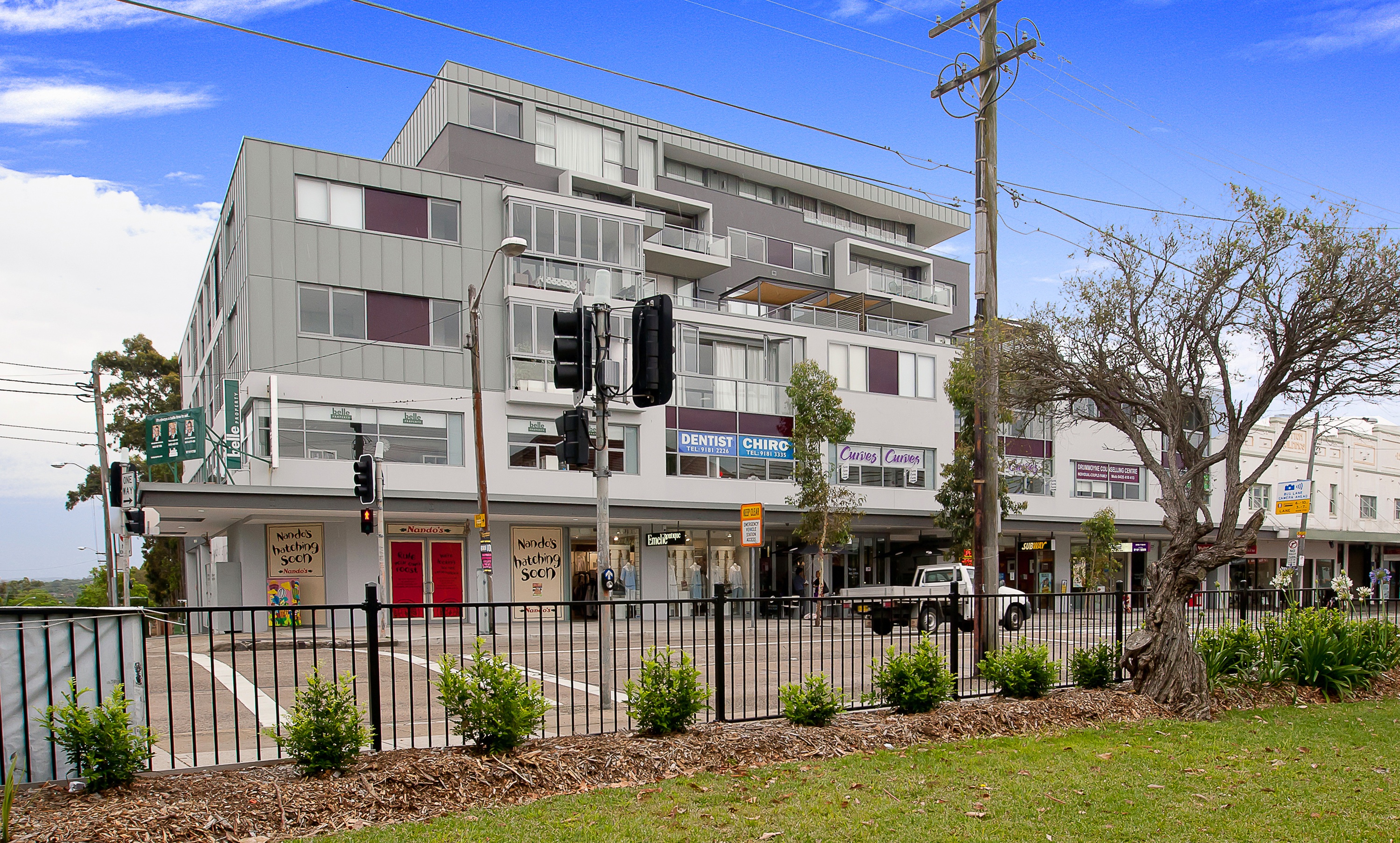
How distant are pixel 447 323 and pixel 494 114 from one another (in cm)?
921

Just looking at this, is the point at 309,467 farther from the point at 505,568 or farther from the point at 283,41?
the point at 283,41

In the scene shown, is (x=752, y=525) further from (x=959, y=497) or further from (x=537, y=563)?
(x=959, y=497)

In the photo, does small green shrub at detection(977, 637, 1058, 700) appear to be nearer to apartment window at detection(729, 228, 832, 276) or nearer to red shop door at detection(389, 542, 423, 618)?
red shop door at detection(389, 542, 423, 618)

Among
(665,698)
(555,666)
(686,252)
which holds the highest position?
(686,252)

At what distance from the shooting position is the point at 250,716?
10758mm

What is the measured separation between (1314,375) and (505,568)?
24.7 m

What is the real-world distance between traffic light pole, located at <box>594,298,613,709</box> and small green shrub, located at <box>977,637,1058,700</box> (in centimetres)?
397

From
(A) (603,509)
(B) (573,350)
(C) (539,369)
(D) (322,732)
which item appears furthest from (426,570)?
(D) (322,732)

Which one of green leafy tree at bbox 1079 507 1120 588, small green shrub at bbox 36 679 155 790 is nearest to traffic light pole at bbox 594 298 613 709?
small green shrub at bbox 36 679 155 790

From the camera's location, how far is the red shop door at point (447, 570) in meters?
31.2

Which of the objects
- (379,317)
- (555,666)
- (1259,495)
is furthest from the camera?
(1259,495)

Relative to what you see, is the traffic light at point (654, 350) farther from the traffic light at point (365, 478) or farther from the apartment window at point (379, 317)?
the apartment window at point (379, 317)

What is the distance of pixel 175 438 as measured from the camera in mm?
27703

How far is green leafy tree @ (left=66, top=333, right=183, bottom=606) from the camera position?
54.2 meters
